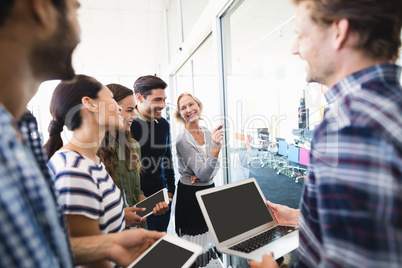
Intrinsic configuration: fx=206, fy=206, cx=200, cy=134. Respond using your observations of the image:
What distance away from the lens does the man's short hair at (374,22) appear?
50cm

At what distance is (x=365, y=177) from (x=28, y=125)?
80 centimetres

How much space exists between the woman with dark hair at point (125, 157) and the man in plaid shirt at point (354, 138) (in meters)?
0.96

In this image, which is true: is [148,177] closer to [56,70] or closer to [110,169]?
[110,169]

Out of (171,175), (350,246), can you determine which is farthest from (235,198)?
(171,175)

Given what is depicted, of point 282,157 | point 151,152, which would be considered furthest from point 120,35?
point 282,157

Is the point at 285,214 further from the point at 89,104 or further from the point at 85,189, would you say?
the point at 89,104

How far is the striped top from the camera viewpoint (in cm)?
66

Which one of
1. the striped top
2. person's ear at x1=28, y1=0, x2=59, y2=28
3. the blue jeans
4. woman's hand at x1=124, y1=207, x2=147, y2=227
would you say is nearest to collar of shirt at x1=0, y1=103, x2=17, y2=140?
person's ear at x1=28, y1=0, x2=59, y2=28

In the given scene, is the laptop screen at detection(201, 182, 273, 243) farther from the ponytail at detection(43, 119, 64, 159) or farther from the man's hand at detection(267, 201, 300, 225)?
the ponytail at detection(43, 119, 64, 159)

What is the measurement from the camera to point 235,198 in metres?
0.94

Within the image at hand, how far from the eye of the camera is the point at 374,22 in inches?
19.7

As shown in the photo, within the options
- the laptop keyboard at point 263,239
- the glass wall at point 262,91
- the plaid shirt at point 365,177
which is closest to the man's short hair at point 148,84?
the glass wall at point 262,91

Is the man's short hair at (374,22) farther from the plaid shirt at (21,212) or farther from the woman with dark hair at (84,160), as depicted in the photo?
the woman with dark hair at (84,160)

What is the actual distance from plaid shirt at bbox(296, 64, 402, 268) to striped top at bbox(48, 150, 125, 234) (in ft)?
2.26
